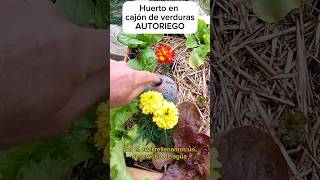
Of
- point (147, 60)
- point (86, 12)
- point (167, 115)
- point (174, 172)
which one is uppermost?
point (86, 12)

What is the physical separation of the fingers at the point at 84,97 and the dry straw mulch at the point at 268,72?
0.82 feet

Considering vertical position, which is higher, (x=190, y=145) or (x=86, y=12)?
(x=86, y=12)

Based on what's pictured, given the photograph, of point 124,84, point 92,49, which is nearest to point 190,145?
point 124,84

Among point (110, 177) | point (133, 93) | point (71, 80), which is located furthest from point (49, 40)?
point (110, 177)

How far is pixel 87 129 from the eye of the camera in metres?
1.26

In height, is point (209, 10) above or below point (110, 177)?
above

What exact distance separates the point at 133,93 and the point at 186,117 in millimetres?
127

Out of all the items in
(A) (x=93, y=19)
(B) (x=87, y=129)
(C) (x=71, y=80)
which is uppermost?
(A) (x=93, y=19)

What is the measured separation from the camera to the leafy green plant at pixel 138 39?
1186 millimetres

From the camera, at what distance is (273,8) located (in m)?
1.25

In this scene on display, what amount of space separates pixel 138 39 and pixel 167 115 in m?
0.17

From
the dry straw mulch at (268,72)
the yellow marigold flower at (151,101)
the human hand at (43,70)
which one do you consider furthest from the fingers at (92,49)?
the dry straw mulch at (268,72)

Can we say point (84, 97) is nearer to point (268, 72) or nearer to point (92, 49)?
point (92, 49)

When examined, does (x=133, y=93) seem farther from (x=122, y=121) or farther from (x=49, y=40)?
(x=49, y=40)
